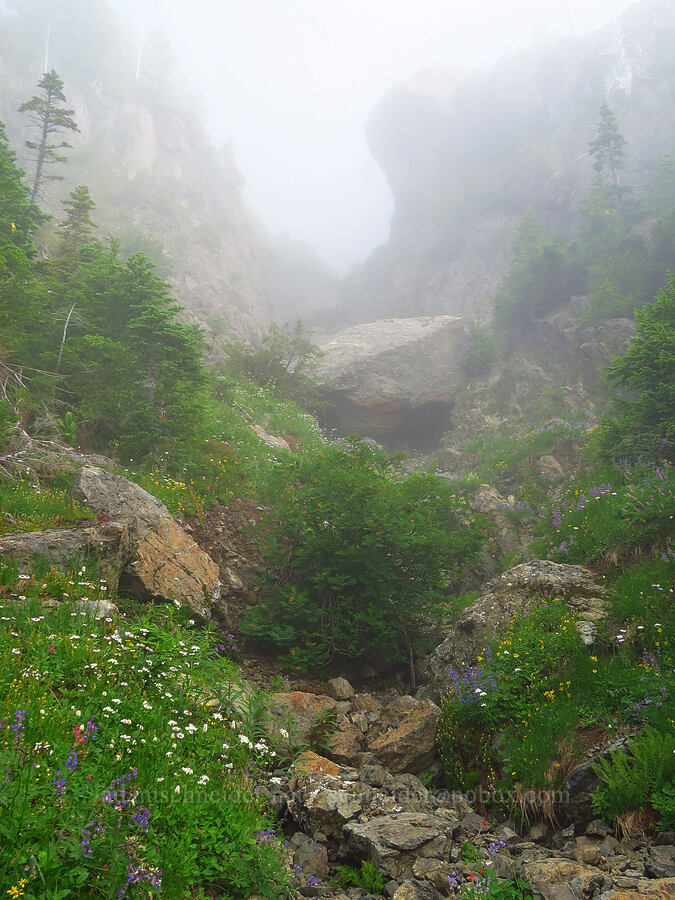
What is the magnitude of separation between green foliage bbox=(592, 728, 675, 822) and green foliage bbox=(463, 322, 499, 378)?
31.7 metres

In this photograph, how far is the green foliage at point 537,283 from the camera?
3372 centimetres

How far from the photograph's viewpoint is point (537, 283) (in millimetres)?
34531

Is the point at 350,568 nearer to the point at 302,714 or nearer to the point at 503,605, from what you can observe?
the point at 503,605

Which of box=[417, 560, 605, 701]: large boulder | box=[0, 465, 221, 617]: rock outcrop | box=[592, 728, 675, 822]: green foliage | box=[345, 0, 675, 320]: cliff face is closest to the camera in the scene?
box=[592, 728, 675, 822]: green foliage

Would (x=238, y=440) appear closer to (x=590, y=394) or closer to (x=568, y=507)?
(x=568, y=507)

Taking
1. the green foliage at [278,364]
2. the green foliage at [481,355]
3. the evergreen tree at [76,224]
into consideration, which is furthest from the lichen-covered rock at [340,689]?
the green foliage at [481,355]

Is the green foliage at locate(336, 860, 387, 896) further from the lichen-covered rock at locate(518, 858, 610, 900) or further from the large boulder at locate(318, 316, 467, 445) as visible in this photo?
the large boulder at locate(318, 316, 467, 445)

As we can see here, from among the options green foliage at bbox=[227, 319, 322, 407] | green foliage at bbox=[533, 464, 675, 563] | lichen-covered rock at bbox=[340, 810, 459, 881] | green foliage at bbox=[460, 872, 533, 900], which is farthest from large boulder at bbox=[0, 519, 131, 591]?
green foliage at bbox=[227, 319, 322, 407]

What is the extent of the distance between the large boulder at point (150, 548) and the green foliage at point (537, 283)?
1288 inches

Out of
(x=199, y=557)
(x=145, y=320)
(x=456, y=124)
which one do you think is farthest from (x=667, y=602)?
(x=456, y=124)

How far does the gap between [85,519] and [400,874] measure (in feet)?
21.0

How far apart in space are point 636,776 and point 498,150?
70721 mm

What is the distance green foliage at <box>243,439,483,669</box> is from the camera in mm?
9266

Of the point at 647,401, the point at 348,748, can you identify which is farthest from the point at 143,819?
the point at 647,401
